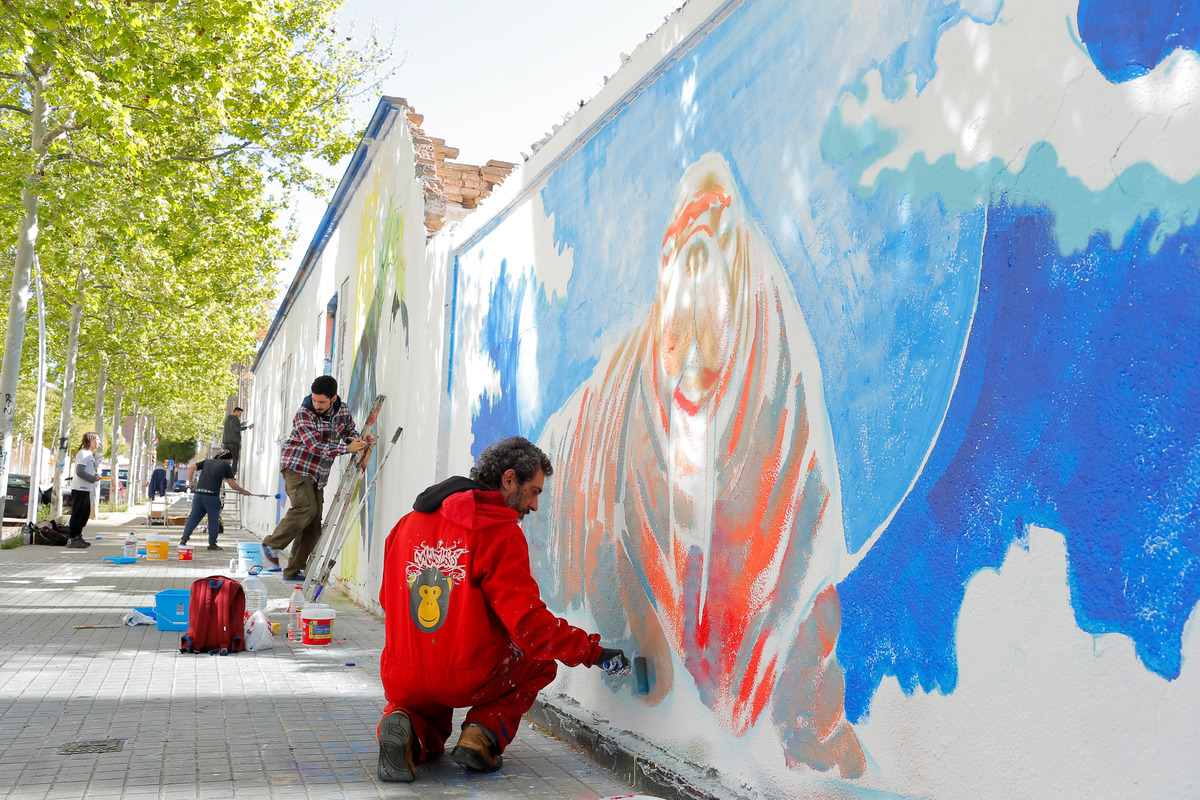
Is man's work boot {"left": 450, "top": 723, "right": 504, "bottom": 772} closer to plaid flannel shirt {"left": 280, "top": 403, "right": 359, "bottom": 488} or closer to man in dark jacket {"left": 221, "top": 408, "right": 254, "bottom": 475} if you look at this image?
plaid flannel shirt {"left": 280, "top": 403, "right": 359, "bottom": 488}

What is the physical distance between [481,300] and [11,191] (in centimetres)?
976

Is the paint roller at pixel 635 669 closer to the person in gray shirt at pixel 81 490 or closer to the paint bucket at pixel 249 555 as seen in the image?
the paint bucket at pixel 249 555

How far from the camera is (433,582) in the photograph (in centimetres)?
384

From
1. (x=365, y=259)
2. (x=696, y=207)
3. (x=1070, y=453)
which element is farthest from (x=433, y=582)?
(x=365, y=259)

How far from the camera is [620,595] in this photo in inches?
172

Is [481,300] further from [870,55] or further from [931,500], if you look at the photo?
[931,500]

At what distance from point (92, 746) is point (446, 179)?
6.16 meters

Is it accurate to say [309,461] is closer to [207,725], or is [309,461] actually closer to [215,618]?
[215,618]

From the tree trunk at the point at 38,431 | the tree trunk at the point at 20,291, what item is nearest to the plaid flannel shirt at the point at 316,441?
the tree trunk at the point at 20,291

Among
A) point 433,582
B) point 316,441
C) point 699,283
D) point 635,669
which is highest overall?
point 699,283

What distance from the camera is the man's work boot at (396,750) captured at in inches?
146

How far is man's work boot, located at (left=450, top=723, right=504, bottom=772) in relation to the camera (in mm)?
3879

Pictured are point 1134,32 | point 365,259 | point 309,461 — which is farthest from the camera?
point 365,259

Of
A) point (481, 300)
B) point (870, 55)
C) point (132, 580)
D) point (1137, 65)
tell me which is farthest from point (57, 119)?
point (1137, 65)
